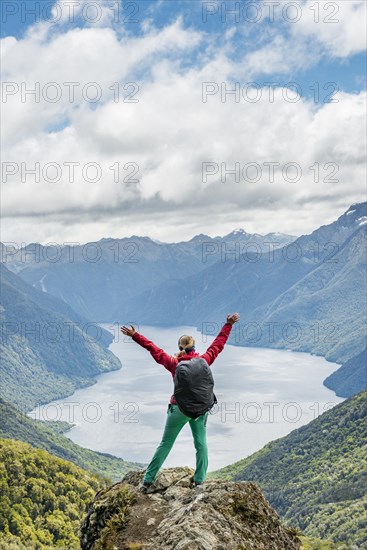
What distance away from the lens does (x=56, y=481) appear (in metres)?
107

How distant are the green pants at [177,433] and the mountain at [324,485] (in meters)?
114

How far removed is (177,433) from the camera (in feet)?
47.2

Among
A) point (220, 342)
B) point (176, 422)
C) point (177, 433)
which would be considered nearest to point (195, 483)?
point (177, 433)

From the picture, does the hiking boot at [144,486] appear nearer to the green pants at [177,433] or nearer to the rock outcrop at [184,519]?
the rock outcrop at [184,519]

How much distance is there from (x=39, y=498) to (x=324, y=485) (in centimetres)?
9669

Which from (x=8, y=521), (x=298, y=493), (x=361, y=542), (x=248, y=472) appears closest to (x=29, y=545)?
(x=8, y=521)

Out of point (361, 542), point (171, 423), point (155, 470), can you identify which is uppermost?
point (171, 423)

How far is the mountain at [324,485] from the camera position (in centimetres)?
13469

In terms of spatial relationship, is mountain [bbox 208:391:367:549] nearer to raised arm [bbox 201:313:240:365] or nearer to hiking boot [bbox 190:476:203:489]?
hiking boot [bbox 190:476:203:489]

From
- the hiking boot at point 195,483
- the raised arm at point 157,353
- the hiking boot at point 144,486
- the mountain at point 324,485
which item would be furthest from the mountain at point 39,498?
the raised arm at point 157,353

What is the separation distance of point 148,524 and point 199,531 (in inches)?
86.4

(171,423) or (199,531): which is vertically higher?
(171,423)

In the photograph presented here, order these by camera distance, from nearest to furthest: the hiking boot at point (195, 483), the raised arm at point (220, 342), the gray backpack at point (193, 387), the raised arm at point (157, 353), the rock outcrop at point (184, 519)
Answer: the rock outcrop at point (184, 519) < the gray backpack at point (193, 387) < the raised arm at point (157, 353) < the hiking boot at point (195, 483) < the raised arm at point (220, 342)

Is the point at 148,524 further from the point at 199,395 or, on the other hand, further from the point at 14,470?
the point at 14,470
